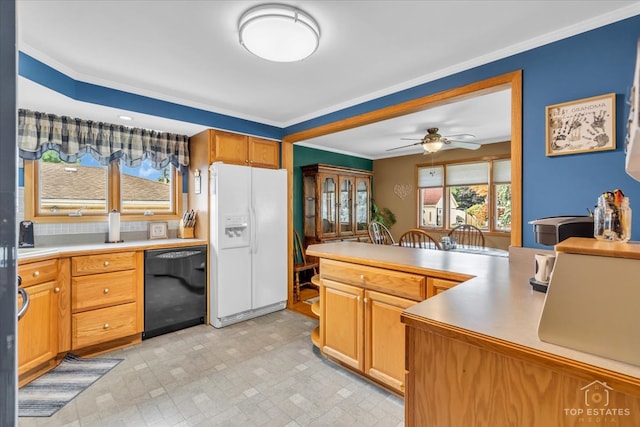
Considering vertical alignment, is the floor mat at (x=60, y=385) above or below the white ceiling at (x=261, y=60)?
below

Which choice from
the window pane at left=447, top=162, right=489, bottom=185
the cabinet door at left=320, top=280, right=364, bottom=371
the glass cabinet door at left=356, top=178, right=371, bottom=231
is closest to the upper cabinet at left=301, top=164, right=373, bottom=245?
the glass cabinet door at left=356, top=178, right=371, bottom=231

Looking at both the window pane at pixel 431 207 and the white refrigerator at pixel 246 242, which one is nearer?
the white refrigerator at pixel 246 242

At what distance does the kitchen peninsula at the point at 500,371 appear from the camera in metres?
0.73

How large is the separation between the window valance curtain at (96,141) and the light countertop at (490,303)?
258 cm

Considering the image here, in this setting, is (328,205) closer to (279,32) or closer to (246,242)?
(246,242)

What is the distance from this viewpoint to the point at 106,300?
8.54 feet

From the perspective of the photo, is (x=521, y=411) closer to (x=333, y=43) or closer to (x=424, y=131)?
(x=333, y=43)

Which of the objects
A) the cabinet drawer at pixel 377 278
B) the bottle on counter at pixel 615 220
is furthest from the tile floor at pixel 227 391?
the bottle on counter at pixel 615 220

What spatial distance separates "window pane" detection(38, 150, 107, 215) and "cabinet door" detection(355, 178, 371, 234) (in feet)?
13.1

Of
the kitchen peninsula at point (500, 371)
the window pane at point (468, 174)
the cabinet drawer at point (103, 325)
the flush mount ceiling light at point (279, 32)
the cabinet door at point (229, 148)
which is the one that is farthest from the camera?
the window pane at point (468, 174)

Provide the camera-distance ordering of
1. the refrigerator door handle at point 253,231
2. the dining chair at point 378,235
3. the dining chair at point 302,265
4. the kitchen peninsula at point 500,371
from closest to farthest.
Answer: the kitchen peninsula at point 500,371, the refrigerator door handle at point 253,231, the dining chair at point 378,235, the dining chair at point 302,265

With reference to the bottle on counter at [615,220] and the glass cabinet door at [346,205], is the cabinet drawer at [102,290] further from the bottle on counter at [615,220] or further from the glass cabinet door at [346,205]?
the glass cabinet door at [346,205]

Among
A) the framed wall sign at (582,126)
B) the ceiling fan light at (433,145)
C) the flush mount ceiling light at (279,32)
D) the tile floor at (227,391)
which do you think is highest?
the flush mount ceiling light at (279,32)

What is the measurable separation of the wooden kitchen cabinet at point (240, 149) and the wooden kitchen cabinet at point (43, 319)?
1683mm
